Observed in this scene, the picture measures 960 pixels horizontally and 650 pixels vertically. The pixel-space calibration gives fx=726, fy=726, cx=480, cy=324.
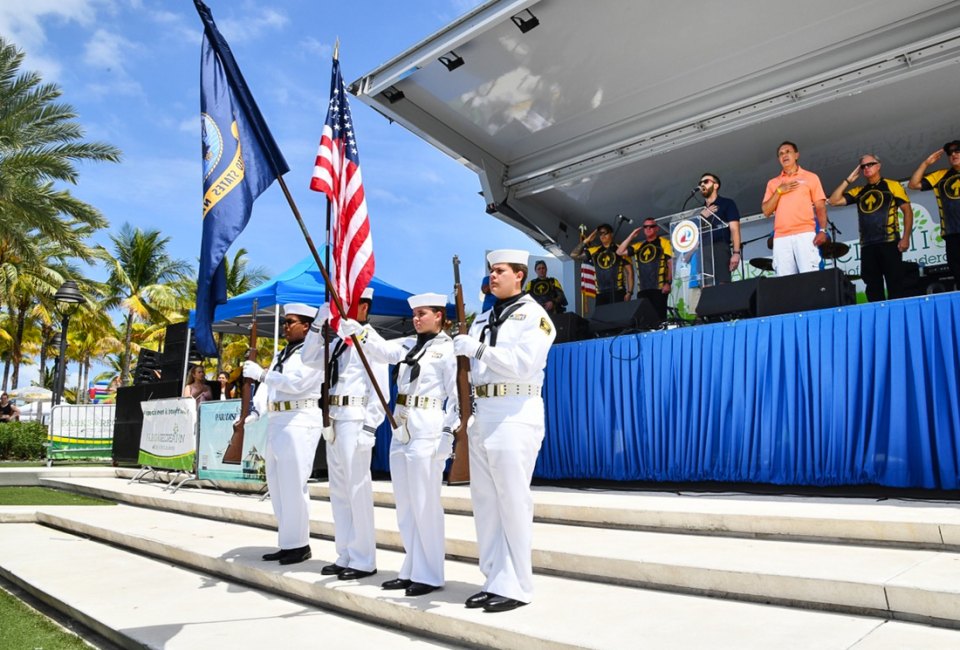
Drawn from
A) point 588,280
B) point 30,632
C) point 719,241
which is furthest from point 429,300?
point 588,280

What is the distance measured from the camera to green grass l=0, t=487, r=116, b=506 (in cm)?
969

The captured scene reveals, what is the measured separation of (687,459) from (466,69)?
4707 millimetres

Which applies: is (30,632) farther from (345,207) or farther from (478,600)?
(345,207)

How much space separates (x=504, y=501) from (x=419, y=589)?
0.75 metres

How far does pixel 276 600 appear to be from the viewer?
449cm

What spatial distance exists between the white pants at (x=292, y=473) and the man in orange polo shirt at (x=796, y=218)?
4595mm

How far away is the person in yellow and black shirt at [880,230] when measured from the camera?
21.7ft

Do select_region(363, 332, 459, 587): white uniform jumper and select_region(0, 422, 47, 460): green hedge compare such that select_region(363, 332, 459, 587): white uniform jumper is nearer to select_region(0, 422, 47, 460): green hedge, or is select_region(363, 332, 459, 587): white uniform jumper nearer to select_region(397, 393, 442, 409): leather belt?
select_region(397, 393, 442, 409): leather belt

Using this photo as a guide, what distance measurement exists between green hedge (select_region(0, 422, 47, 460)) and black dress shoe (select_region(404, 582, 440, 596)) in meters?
16.8

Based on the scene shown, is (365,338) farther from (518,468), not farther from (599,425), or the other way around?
(599,425)

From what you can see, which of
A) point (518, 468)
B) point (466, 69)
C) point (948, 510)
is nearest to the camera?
point (518, 468)

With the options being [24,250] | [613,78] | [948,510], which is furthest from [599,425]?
[24,250]

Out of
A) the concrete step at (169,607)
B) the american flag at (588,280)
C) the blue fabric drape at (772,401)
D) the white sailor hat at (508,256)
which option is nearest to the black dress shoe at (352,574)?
the concrete step at (169,607)

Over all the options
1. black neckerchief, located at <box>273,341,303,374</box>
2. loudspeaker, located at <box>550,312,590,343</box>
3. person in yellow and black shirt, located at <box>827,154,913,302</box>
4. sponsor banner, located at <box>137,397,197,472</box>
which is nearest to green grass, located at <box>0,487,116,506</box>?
sponsor banner, located at <box>137,397,197,472</box>
